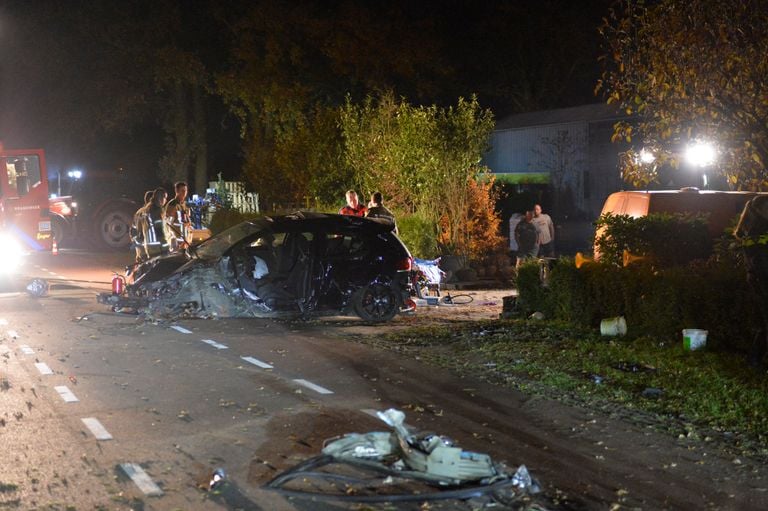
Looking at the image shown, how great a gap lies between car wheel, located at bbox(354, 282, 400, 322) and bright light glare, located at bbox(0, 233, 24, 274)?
8.70m

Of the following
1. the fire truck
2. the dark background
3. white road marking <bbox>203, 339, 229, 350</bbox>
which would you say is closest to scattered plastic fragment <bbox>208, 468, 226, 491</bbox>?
white road marking <bbox>203, 339, 229, 350</bbox>

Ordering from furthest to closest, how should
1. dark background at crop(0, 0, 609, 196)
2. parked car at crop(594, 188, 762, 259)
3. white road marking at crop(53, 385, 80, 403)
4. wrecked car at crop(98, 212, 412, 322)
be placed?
dark background at crop(0, 0, 609, 196) < parked car at crop(594, 188, 762, 259) < wrecked car at crop(98, 212, 412, 322) < white road marking at crop(53, 385, 80, 403)

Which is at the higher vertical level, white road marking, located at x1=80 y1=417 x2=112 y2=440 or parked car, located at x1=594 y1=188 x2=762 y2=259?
parked car, located at x1=594 y1=188 x2=762 y2=259

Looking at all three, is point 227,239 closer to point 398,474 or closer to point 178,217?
point 178,217

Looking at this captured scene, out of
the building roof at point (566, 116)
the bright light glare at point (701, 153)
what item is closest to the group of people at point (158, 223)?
the bright light glare at point (701, 153)

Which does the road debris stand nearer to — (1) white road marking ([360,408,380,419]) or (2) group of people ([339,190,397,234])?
(1) white road marking ([360,408,380,419])

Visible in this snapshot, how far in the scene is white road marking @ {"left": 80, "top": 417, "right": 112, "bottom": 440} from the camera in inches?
319

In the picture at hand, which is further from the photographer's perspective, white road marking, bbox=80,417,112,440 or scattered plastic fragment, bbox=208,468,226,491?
white road marking, bbox=80,417,112,440

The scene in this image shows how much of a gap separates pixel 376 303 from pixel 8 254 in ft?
29.4

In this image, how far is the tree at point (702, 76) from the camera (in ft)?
41.4

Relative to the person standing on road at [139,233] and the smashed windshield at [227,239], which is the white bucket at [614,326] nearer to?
the smashed windshield at [227,239]

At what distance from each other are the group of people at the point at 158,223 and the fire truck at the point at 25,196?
392cm

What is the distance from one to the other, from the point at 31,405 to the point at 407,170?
45.9 feet

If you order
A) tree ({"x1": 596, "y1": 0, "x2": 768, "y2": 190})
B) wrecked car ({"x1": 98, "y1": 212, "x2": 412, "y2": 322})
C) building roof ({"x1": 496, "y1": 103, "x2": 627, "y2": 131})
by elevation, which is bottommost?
wrecked car ({"x1": 98, "y1": 212, "x2": 412, "y2": 322})
